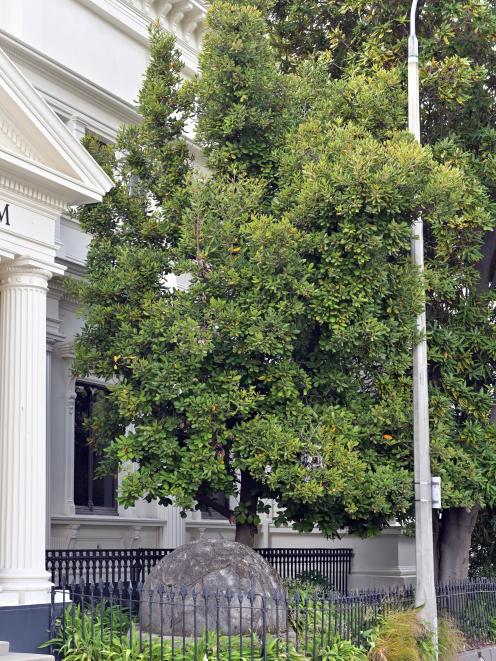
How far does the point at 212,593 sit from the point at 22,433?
2.83m

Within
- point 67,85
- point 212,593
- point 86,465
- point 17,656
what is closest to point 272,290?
point 212,593

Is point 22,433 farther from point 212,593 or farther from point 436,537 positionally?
point 436,537

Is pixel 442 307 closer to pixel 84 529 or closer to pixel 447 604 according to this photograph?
pixel 447 604

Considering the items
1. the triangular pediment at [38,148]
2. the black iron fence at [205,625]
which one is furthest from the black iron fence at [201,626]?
the triangular pediment at [38,148]

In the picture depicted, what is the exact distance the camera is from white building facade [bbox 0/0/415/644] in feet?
42.8

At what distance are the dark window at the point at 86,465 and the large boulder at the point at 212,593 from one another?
6471mm

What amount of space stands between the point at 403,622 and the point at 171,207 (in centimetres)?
647

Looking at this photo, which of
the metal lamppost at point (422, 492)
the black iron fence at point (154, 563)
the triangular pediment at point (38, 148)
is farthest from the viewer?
the black iron fence at point (154, 563)

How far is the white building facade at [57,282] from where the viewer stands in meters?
13.0

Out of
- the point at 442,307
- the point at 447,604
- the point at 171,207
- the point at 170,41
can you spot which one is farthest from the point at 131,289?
the point at 447,604

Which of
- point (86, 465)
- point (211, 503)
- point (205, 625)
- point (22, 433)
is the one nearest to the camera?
point (205, 625)

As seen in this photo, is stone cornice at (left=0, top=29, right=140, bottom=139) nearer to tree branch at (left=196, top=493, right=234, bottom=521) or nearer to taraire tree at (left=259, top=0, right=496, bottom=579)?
taraire tree at (left=259, top=0, right=496, bottom=579)

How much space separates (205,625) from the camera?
12.3m

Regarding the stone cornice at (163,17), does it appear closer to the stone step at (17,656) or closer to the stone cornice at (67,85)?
the stone cornice at (67,85)
